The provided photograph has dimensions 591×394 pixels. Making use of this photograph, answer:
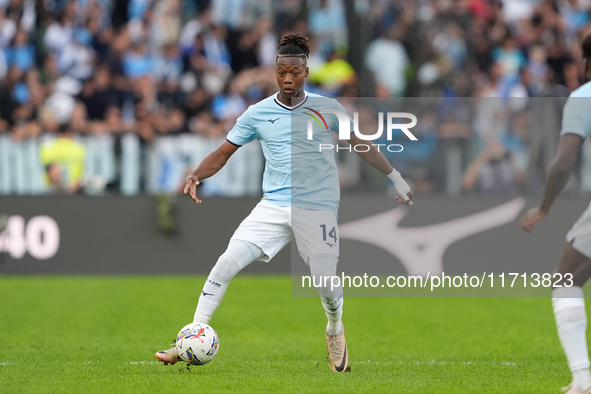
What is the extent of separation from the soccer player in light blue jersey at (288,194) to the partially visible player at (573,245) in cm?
178

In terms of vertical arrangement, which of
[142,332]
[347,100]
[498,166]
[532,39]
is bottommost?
[142,332]

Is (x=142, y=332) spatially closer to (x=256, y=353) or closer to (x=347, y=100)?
(x=256, y=353)

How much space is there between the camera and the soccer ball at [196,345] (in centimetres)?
683

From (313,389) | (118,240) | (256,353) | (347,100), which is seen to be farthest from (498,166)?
(313,389)

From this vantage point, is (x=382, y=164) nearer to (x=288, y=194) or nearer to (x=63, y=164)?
(x=288, y=194)

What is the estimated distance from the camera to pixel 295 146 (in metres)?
7.17

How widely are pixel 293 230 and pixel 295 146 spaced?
2.14 feet

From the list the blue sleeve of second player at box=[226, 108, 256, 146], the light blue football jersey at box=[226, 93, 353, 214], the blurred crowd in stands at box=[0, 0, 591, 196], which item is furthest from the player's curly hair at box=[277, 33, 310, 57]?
the blurred crowd in stands at box=[0, 0, 591, 196]

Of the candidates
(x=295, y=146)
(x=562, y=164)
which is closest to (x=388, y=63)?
(x=295, y=146)

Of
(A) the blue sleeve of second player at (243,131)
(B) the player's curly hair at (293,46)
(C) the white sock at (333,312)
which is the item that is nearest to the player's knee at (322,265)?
(C) the white sock at (333,312)

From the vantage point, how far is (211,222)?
1511cm

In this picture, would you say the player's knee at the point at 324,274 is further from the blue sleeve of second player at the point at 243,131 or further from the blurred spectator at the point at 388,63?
the blurred spectator at the point at 388,63

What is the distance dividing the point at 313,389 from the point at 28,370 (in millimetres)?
2388

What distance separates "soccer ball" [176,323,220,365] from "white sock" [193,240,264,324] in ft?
0.56
